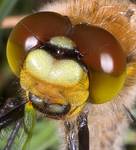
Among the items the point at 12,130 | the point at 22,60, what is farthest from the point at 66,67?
the point at 12,130

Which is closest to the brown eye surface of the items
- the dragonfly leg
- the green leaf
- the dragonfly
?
the dragonfly

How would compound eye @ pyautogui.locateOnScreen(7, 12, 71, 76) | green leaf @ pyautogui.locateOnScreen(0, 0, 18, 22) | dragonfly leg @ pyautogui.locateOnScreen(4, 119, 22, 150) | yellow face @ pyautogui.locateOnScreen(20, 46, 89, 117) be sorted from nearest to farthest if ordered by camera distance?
yellow face @ pyautogui.locateOnScreen(20, 46, 89, 117)
compound eye @ pyautogui.locateOnScreen(7, 12, 71, 76)
dragonfly leg @ pyautogui.locateOnScreen(4, 119, 22, 150)
green leaf @ pyautogui.locateOnScreen(0, 0, 18, 22)

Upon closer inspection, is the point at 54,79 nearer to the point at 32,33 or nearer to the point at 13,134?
the point at 32,33

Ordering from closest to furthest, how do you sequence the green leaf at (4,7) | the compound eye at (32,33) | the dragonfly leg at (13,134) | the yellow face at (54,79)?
the yellow face at (54,79), the compound eye at (32,33), the dragonfly leg at (13,134), the green leaf at (4,7)

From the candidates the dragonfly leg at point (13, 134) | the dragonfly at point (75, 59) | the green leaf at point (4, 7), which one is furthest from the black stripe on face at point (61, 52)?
the green leaf at point (4, 7)

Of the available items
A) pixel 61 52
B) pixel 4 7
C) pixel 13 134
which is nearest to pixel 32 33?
pixel 61 52

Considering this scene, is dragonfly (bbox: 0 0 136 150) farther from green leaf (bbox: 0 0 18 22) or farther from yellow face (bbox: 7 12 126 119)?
green leaf (bbox: 0 0 18 22)

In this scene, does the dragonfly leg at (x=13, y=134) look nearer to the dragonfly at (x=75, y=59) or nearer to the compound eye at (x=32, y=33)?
the dragonfly at (x=75, y=59)
